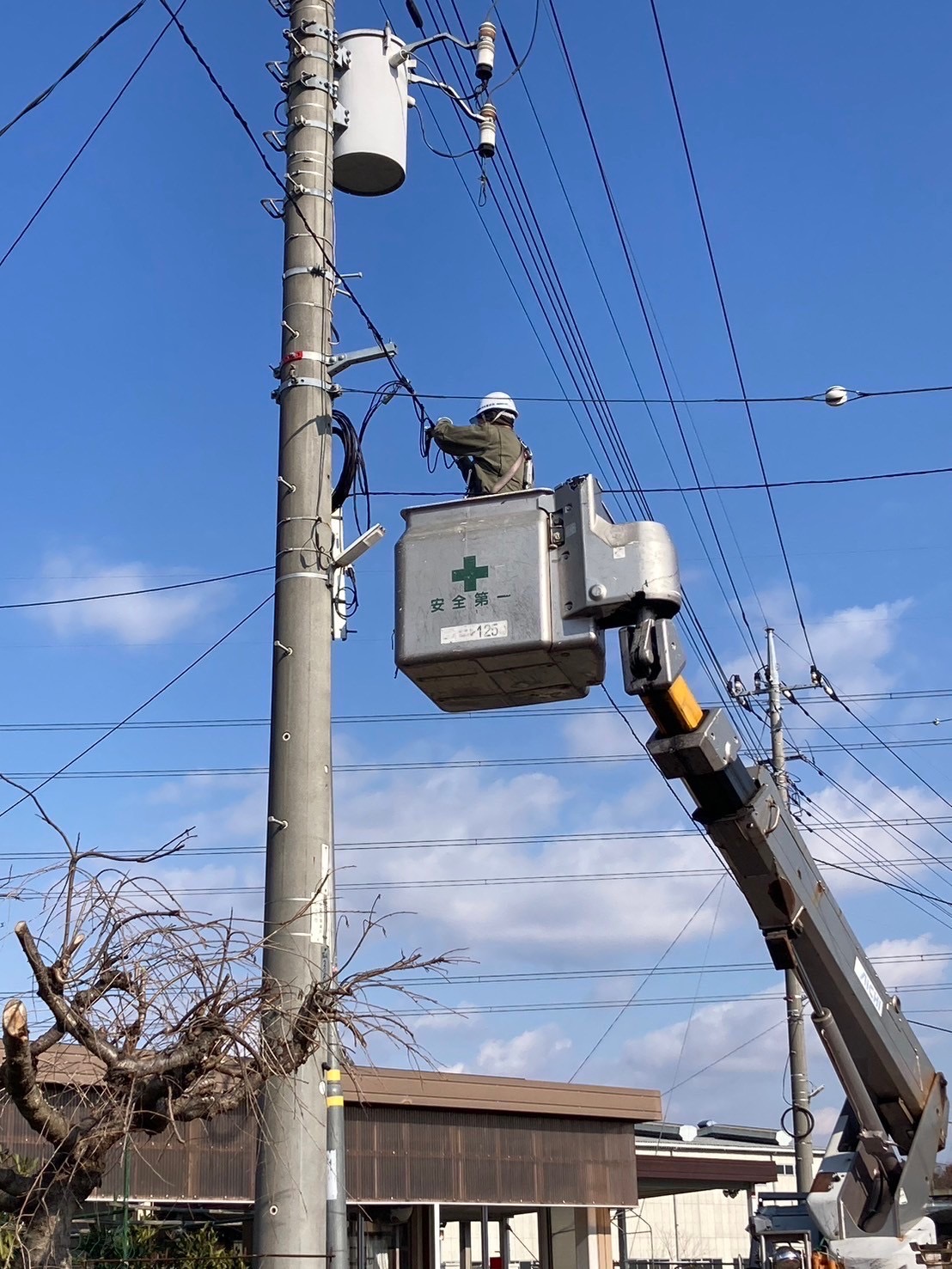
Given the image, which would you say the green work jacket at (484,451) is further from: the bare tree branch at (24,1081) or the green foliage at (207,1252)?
the green foliage at (207,1252)

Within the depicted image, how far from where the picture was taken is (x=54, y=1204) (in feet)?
19.5

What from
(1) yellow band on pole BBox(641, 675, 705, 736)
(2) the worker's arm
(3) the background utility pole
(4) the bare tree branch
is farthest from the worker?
(4) the bare tree branch

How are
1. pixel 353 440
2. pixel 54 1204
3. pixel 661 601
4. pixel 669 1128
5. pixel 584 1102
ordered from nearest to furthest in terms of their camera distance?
pixel 54 1204, pixel 661 601, pixel 353 440, pixel 584 1102, pixel 669 1128

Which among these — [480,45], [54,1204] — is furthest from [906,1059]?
[480,45]

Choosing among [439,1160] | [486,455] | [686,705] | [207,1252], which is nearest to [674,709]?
[686,705]

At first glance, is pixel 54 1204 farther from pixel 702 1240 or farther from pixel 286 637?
pixel 702 1240

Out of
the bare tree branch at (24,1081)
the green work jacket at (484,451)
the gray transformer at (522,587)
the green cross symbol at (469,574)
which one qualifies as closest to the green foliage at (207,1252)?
the bare tree branch at (24,1081)

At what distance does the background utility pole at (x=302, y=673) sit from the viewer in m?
6.34

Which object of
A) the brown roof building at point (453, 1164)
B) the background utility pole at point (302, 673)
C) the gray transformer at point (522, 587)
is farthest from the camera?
the brown roof building at point (453, 1164)

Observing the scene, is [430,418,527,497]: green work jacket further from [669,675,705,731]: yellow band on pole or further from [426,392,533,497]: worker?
[669,675,705,731]: yellow band on pole

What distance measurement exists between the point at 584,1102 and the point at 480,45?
51.0 ft

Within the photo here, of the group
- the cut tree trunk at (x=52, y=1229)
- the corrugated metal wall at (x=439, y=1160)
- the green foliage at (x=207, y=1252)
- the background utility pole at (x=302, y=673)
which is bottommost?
the green foliage at (x=207, y=1252)

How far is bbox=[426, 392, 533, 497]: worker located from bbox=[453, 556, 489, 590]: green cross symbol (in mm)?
1160

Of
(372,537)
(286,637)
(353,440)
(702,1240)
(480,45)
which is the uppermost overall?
(480,45)
